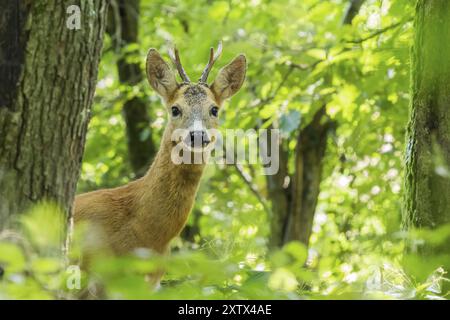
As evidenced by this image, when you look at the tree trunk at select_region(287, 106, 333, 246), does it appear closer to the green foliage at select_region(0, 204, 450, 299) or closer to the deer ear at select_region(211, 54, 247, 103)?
the deer ear at select_region(211, 54, 247, 103)

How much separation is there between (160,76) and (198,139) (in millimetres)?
1225

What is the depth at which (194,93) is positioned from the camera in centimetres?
693

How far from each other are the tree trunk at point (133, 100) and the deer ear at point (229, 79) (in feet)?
Result: 12.8

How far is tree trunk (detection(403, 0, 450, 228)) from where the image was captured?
15.7ft

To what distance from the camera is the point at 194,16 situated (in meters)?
12.3

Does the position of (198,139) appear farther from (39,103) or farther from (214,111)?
(39,103)

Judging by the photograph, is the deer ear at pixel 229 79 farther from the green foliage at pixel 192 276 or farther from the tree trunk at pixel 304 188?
the green foliage at pixel 192 276

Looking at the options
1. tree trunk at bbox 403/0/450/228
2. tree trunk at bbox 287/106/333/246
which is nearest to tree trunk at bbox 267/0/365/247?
tree trunk at bbox 287/106/333/246

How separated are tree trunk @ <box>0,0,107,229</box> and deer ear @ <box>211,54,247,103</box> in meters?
3.27

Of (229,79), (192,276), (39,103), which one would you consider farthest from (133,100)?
(192,276)

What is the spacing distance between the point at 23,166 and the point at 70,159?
0.86 feet

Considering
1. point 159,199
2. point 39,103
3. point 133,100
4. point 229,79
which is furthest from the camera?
point 133,100

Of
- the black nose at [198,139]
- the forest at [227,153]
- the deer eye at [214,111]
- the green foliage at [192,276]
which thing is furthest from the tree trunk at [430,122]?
the deer eye at [214,111]

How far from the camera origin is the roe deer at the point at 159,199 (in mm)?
6078
